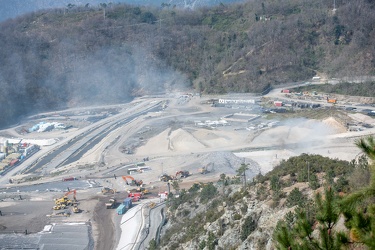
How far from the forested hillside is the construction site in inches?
229

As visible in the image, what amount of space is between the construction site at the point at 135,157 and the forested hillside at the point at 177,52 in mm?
5811

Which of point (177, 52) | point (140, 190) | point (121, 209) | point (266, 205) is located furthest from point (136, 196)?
point (177, 52)

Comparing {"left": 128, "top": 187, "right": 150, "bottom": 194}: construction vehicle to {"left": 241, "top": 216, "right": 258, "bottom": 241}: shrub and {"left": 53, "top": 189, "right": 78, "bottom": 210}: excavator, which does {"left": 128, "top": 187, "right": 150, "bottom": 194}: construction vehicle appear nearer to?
{"left": 53, "top": 189, "right": 78, "bottom": 210}: excavator

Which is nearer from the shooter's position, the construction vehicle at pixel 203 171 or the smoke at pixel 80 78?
the construction vehicle at pixel 203 171

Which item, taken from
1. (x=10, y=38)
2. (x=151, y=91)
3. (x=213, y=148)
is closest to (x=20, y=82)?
(x=10, y=38)

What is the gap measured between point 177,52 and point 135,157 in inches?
1140

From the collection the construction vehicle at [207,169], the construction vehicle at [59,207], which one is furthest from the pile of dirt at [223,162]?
the construction vehicle at [59,207]

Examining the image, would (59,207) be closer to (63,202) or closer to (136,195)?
(63,202)

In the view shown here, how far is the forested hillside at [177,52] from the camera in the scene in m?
49.8

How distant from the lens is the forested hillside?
163 feet

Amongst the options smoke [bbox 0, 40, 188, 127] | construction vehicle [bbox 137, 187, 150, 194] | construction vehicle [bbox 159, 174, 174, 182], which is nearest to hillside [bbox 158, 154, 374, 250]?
construction vehicle [bbox 137, 187, 150, 194]

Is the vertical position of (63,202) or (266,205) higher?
(266,205)

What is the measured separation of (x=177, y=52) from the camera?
58656 millimetres

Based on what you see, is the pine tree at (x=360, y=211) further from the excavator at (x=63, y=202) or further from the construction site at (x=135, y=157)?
the excavator at (x=63, y=202)
